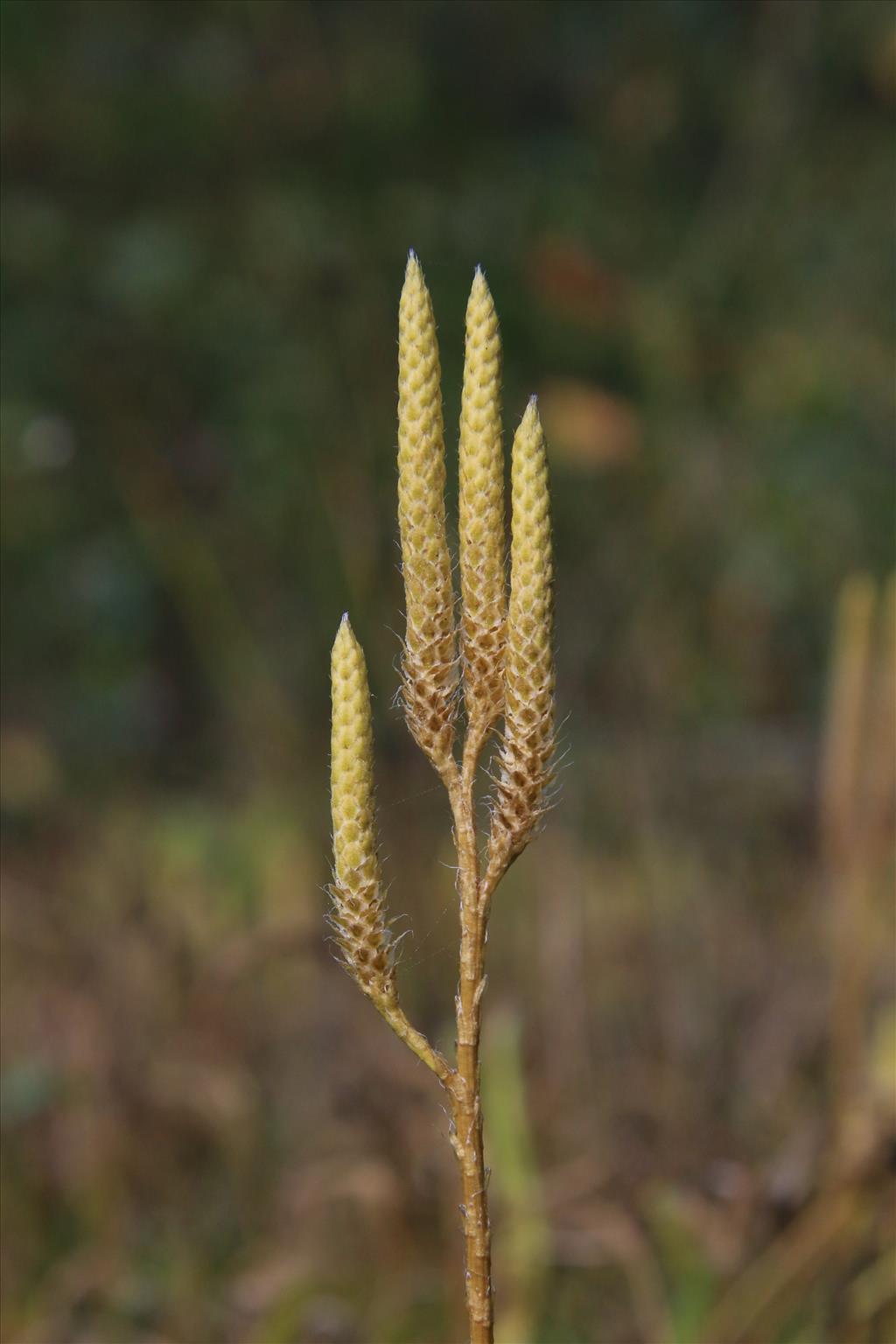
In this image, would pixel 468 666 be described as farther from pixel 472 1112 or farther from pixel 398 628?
pixel 398 628

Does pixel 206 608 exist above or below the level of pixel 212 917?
above

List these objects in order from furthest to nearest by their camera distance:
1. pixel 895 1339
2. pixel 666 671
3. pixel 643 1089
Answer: pixel 666 671
pixel 643 1089
pixel 895 1339

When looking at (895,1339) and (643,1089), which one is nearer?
(895,1339)

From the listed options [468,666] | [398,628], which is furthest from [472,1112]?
[398,628]

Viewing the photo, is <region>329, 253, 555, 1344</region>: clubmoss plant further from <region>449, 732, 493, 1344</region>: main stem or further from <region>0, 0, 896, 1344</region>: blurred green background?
<region>0, 0, 896, 1344</region>: blurred green background

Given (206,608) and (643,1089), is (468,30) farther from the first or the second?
(643,1089)

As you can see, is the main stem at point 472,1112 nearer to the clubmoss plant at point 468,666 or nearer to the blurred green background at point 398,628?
the clubmoss plant at point 468,666

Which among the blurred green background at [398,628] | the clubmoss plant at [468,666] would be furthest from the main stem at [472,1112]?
the blurred green background at [398,628]

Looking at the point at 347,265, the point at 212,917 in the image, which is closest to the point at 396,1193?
the point at 212,917
